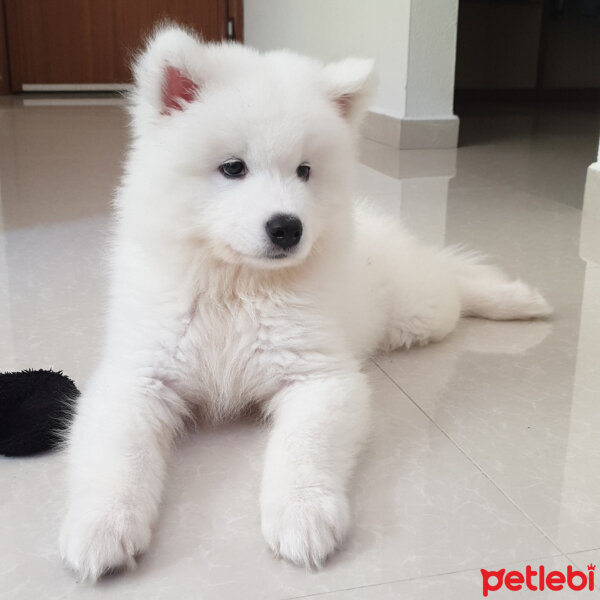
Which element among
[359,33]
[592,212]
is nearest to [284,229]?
[592,212]

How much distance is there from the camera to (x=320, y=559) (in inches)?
41.9

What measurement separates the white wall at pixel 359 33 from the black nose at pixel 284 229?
2.76 metres

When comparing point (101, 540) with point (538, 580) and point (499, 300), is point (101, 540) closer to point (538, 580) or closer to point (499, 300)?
point (538, 580)

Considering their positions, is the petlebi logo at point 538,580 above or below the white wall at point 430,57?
below

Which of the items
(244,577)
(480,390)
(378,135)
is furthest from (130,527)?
(378,135)

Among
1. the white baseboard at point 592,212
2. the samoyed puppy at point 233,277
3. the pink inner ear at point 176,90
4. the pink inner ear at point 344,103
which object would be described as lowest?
the white baseboard at point 592,212

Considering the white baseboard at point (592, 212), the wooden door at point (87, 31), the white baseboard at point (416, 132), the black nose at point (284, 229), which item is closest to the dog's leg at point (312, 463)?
the black nose at point (284, 229)

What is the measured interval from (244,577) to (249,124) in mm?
696

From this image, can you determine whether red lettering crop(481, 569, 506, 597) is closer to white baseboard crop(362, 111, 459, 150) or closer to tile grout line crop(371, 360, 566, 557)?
tile grout line crop(371, 360, 566, 557)

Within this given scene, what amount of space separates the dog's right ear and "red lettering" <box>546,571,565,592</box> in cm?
93

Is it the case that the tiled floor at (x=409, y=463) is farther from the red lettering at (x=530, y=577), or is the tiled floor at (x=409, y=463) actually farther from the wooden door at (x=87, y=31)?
the wooden door at (x=87, y=31)

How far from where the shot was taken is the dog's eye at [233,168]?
4.25 ft

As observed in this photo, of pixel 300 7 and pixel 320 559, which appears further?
pixel 300 7

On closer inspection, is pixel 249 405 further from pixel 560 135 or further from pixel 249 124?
pixel 560 135
